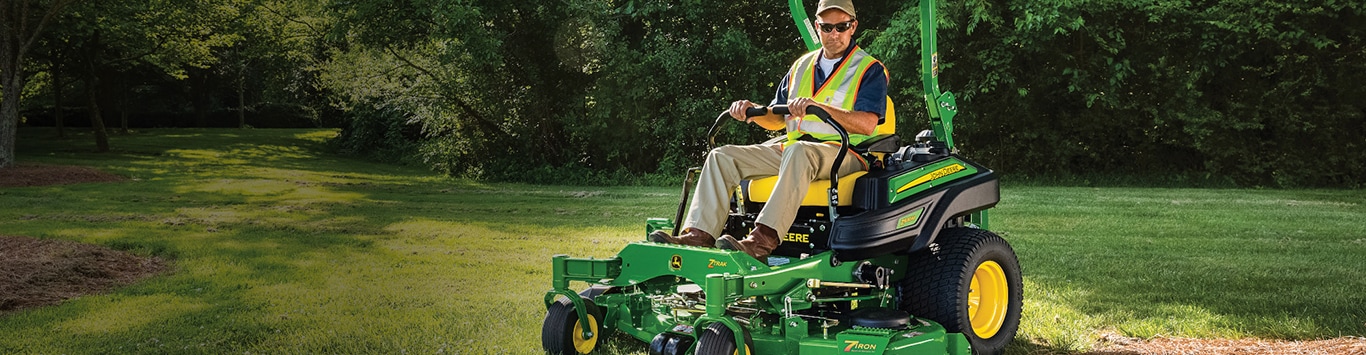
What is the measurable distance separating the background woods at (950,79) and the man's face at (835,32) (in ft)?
31.4

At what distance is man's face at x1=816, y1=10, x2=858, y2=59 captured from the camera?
14.9 feet

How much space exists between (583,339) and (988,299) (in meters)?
1.77

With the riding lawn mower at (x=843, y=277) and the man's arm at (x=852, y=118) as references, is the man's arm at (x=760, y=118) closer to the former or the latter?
the riding lawn mower at (x=843, y=277)

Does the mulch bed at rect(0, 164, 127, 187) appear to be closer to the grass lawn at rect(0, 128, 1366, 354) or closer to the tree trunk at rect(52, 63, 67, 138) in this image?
the grass lawn at rect(0, 128, 1366, 354)

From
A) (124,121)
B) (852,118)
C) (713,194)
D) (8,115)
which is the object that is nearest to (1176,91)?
(852,118)

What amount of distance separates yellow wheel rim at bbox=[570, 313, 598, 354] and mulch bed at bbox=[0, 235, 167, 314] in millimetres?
3633

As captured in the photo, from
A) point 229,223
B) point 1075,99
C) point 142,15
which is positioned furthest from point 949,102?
point 142,15

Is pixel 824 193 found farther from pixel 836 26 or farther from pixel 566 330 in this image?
pixel 566 330

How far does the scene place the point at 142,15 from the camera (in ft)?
71.1

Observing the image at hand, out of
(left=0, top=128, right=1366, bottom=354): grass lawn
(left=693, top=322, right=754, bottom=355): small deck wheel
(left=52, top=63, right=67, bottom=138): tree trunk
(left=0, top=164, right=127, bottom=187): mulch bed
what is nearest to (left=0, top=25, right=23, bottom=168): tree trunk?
(left=0, top=164, right=127, bottom=187): mulch bed

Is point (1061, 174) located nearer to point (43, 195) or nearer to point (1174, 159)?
point (1174, 159)

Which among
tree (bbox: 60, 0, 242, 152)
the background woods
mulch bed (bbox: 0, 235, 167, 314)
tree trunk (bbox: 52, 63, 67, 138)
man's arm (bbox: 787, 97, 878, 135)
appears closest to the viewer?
man's arm (bbox: 787, 97, 878, 135)

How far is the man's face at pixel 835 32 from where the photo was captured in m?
4.54

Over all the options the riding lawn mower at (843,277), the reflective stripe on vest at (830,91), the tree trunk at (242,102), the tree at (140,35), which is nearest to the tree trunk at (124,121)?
the tree at (140,35)
